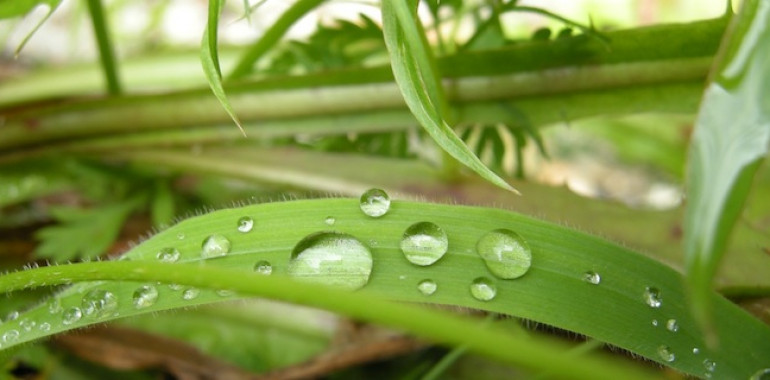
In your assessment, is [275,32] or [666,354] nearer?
[666,354]

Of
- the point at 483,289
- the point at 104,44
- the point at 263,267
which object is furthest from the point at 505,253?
the point at 104,44

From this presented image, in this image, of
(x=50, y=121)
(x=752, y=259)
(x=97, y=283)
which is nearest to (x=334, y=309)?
(x=97, y=283)

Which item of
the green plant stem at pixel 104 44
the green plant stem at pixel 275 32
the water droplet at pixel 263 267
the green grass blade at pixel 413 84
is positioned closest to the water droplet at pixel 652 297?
the green grass blade at pixel 413 84

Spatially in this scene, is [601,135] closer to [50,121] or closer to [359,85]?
[359,85]

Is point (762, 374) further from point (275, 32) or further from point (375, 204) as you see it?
point (275, 32)

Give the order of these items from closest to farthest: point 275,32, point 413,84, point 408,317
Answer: point 408,317
point 413,84
point 275,32

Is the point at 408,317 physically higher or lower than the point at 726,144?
lower

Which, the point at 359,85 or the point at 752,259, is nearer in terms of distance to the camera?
the point at 752,259
